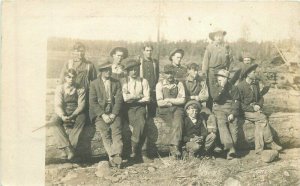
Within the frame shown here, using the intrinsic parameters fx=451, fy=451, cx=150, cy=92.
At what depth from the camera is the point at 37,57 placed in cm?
381

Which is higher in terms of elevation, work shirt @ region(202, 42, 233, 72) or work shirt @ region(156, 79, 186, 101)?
work shirt @ region(202, 42, 233, 72)

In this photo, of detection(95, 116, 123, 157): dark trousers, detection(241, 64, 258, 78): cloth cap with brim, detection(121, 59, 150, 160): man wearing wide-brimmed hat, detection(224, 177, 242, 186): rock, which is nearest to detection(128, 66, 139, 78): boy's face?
detection(121, 59, 150, 160): man wearing wide-brimmed hat

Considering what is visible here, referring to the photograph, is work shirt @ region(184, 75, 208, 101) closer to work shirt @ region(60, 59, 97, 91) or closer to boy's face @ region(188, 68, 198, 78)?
boy's face @ region(188, 68, 198, 78)

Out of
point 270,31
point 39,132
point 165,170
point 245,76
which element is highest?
point 270,31

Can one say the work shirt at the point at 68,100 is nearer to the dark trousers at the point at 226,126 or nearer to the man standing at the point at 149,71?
the man standing at the point at 149,71

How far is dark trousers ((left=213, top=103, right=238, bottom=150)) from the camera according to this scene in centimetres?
386

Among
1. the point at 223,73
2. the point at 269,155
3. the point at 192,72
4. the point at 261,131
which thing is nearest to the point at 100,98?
the point at 192,72

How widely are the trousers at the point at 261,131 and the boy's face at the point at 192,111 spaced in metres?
0.49

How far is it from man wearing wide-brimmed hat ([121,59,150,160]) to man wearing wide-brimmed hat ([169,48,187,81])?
27 centimetres

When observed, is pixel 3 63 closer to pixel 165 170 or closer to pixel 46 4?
pixel 46 4

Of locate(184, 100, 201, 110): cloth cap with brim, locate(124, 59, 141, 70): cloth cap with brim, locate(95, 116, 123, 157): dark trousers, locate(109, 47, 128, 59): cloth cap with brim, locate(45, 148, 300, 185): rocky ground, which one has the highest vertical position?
locate(109, 47, 128, 59): cloth cap with brim

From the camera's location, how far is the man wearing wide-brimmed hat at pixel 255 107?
12.8ft

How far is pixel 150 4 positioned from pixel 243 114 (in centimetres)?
125

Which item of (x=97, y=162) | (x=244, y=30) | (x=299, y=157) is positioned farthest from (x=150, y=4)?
(x=299, y=157)
